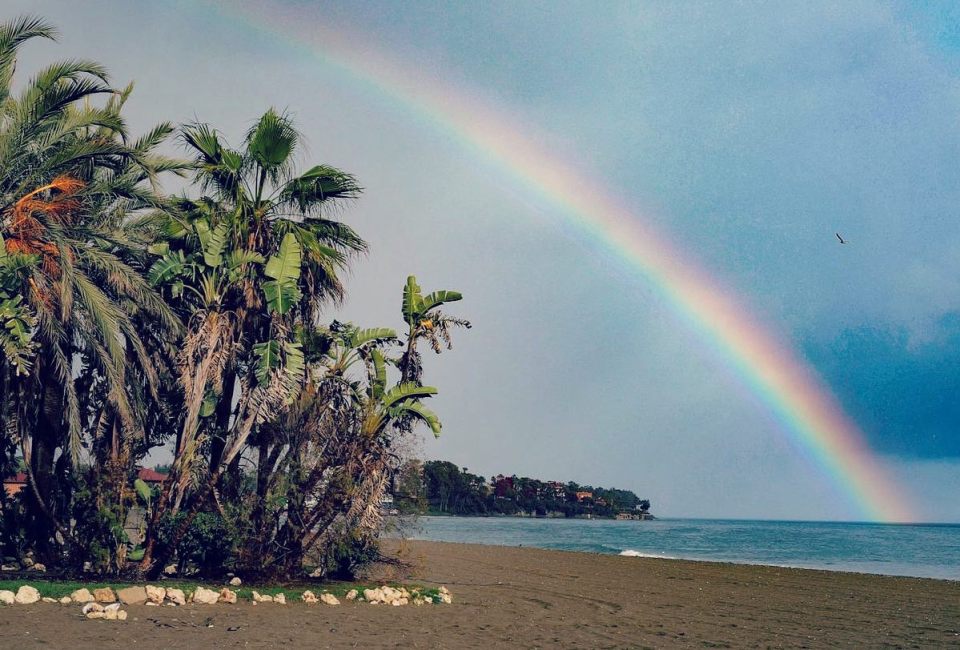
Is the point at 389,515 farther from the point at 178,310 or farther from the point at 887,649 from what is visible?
the point at 887,649

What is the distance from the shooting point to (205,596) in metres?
14.8

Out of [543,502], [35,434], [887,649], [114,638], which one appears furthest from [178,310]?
[543,502]

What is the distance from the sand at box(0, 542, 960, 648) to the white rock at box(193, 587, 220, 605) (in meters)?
0.25

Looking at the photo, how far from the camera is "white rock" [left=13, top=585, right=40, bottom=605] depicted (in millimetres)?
13219

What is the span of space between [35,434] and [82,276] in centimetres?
412

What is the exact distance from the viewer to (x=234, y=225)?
18.3m

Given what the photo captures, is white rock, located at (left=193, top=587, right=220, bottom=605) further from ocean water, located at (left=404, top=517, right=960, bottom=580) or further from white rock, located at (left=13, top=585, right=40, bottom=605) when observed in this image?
ocean water, located at (left=404, top=517, right=960, bottom=580)

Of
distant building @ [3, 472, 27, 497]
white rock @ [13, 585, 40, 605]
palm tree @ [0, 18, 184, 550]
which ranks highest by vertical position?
palm tree @ [0, 18, 184, 550]

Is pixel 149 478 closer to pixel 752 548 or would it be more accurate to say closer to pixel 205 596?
pixel 752 548

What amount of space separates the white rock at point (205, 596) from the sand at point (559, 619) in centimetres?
25

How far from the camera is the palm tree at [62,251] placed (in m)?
16.2

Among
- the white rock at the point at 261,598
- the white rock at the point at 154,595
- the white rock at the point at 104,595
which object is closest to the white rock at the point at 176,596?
the white rock at the point at 154,595

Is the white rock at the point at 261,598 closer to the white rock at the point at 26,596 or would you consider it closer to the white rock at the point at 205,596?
the white rock at the point at 205,596

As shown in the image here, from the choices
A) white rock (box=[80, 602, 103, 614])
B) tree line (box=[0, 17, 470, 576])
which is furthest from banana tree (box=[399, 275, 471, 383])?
white rock (box=[80, 602, 103, 614])
